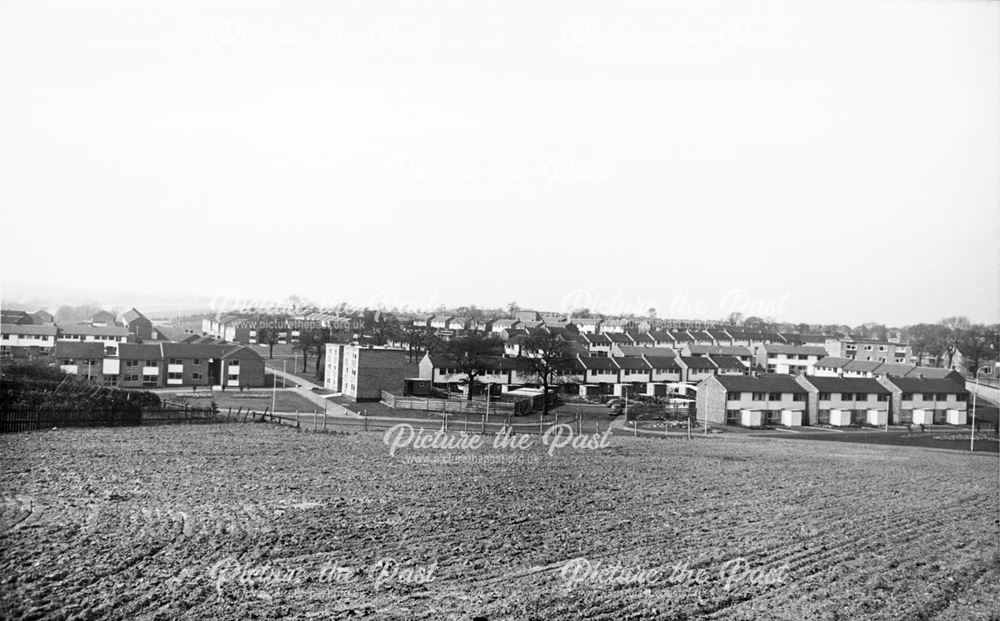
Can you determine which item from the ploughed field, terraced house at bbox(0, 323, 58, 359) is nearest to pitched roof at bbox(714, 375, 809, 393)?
the ploughed field

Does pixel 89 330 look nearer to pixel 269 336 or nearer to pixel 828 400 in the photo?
pixel 269 336

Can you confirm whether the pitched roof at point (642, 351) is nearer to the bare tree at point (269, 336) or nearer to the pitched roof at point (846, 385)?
the pitched roof at point (846, 385)

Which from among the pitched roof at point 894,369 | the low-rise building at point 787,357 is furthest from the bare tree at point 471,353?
the low-rise building at point 787,357

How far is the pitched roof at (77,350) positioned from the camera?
1404 inches

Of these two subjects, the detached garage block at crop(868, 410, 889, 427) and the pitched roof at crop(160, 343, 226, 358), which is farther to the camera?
the pitched roof at crop(160, 343, 226, 358)

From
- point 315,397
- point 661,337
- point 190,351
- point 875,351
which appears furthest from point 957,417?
point 190,351

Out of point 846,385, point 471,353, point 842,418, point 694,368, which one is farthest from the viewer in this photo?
point 694,368

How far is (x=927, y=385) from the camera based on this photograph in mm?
36500

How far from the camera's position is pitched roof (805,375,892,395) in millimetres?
33938

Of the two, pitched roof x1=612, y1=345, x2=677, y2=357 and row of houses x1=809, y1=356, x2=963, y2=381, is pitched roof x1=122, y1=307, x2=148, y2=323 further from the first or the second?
row of houses x1=809, y1=356, x2=963, y2=381

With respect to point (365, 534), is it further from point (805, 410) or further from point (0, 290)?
point (805, 410)

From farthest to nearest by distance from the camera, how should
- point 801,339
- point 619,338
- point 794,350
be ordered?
point 801,339 → point 794,350 → point 619,338

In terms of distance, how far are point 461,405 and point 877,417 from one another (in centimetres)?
2073

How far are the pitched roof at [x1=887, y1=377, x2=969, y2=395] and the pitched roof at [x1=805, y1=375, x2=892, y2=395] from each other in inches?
48.6
